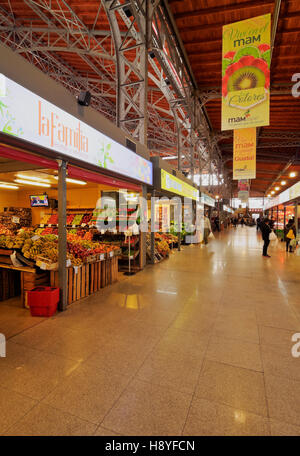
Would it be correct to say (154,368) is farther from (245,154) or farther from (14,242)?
(245,154)

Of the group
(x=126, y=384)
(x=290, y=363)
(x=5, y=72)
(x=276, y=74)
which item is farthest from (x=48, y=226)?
(x=276, y=74)

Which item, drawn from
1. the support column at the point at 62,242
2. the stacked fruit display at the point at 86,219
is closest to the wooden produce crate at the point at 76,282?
the support column at the point at 62,242

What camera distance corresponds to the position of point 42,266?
391 cm

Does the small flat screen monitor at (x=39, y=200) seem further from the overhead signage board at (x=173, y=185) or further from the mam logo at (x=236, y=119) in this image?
the mam logo at (x=236, y=119)

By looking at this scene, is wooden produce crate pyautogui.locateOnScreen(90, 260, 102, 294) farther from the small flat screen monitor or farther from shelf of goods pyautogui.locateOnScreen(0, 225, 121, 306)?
the small flat screen monitor

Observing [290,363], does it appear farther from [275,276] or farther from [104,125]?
[104,125]

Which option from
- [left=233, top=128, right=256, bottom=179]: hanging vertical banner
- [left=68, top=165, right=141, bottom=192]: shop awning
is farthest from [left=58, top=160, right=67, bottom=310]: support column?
[left=233, top=128, right=256, bottom=179]: hanging vertical banner

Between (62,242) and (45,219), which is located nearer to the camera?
(62,242)

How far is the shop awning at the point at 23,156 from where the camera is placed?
128 inches

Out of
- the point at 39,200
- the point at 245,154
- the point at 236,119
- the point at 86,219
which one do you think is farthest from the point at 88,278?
the point at 245,154

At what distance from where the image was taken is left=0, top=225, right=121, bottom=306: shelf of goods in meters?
4.12

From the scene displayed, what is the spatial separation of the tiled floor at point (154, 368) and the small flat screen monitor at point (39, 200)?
5.34 meters

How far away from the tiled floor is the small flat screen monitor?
17.5ft

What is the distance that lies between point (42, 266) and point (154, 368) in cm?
253
